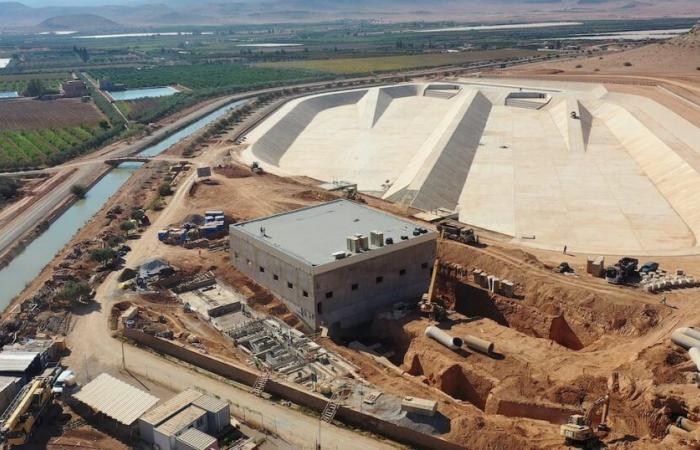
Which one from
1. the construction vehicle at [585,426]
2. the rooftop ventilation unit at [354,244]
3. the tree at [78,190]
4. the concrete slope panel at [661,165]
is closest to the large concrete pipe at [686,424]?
the construction vehicle at [585,426]

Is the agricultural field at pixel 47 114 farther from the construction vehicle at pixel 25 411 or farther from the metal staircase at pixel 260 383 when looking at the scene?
the metal staircase at pixel 260 383

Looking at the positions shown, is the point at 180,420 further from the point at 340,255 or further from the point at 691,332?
the point at 691,332

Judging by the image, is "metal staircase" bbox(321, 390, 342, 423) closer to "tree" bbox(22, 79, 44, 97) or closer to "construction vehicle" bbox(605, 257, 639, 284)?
"construction vehicle" bbox(605, 257, 639, 284)

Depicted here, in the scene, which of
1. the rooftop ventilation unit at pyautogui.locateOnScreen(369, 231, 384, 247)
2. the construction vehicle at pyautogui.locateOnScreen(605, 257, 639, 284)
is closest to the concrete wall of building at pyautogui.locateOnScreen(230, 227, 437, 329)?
the rooftop ventilation unit at pyautogui.locateOnScreen(369, 231, 384, 247)

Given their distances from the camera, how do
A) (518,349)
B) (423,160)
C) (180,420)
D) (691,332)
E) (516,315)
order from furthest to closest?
(423,160) → (516,315) → (518,349) → (691,332) → (180,420)

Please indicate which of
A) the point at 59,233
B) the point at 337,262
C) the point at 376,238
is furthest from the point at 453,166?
the point at 59,233
